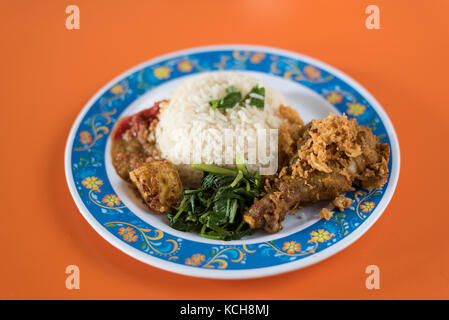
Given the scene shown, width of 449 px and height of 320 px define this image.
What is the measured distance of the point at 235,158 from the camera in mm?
5363

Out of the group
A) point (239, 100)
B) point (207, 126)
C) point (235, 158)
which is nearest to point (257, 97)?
point (239, 100)

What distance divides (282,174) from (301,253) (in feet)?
2.98

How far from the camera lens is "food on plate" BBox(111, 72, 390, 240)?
4711mm

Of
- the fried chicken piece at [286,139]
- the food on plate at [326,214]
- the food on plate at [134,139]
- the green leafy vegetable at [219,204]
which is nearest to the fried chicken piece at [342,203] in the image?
the food on plate at [326,214]

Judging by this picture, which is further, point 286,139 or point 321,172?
point 286,139

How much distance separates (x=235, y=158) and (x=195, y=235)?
1144mm

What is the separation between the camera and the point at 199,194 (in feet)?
16.4

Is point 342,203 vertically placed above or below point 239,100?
below

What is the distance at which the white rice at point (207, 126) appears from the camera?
17.7 ft

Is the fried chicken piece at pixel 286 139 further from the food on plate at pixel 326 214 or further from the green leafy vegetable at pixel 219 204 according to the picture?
the food on plate at pixel 326 214

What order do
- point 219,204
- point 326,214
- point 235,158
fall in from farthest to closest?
point 235,158, point 219,204, point 326,214

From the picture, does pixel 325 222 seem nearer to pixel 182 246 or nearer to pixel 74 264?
pixel 182 246

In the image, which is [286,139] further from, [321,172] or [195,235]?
[195,235]

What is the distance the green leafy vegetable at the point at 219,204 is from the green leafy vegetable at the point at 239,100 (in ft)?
2.92
